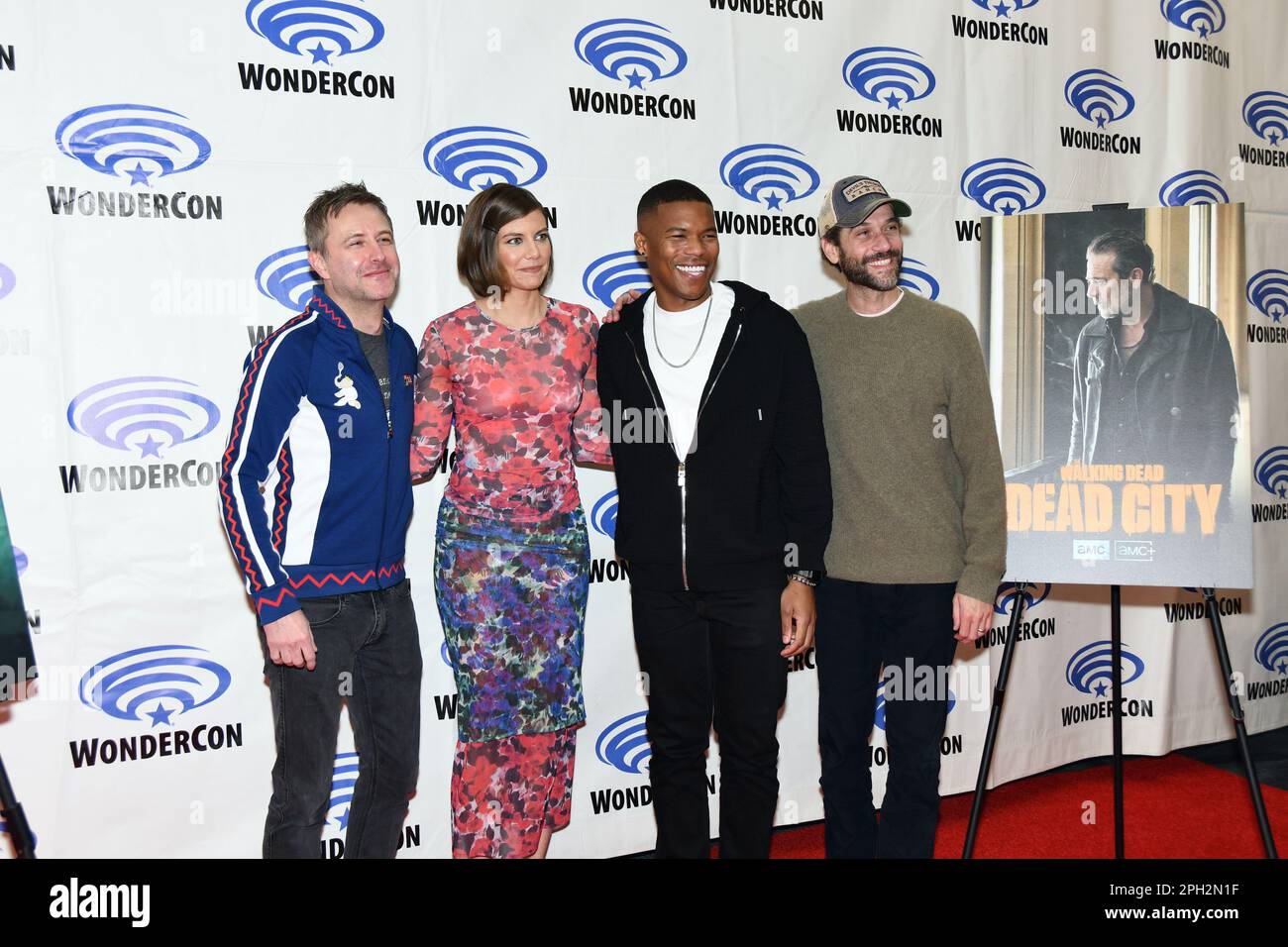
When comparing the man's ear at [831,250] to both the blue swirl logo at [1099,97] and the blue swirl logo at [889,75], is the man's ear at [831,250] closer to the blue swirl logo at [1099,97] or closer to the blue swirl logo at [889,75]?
the blue swirl logo at [889,75]

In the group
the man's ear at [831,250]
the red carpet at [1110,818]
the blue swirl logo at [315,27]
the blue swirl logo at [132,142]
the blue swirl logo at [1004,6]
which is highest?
the blue swirl logo at [1004,6]

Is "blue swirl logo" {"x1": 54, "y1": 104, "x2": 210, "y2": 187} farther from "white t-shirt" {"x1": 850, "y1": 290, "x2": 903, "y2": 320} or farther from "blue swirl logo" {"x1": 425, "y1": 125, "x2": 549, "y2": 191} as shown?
"white t-shirt" {"x1": 850, "y1": 290, "x2": 903, "y2": 320}

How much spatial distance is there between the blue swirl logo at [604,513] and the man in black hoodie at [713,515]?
83cm

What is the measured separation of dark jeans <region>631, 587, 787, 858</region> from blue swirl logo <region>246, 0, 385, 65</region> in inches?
73.2

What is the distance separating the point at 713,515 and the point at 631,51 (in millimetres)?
1766

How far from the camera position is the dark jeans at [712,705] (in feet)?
8.00

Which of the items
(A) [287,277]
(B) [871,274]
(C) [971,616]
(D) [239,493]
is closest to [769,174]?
(B) [871,274]

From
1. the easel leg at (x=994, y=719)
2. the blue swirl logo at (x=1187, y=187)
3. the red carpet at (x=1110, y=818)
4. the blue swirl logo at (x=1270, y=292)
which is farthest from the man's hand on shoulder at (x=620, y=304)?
the blue swirl logo at (x=1270, y=292)

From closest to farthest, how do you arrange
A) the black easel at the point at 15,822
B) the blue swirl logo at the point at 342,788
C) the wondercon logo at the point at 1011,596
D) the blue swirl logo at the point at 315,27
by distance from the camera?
the black easel at the point at 15,822 → the blue swirl logo at the point at 315,27 → the blue swirl logo at the point at 342,788 → the wondercon logo at the point at 1011,596

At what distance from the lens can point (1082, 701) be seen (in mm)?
4031

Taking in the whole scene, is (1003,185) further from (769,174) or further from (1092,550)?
(1092,550)

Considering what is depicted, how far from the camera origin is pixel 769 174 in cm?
352

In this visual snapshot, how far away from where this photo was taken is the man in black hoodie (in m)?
2.43
